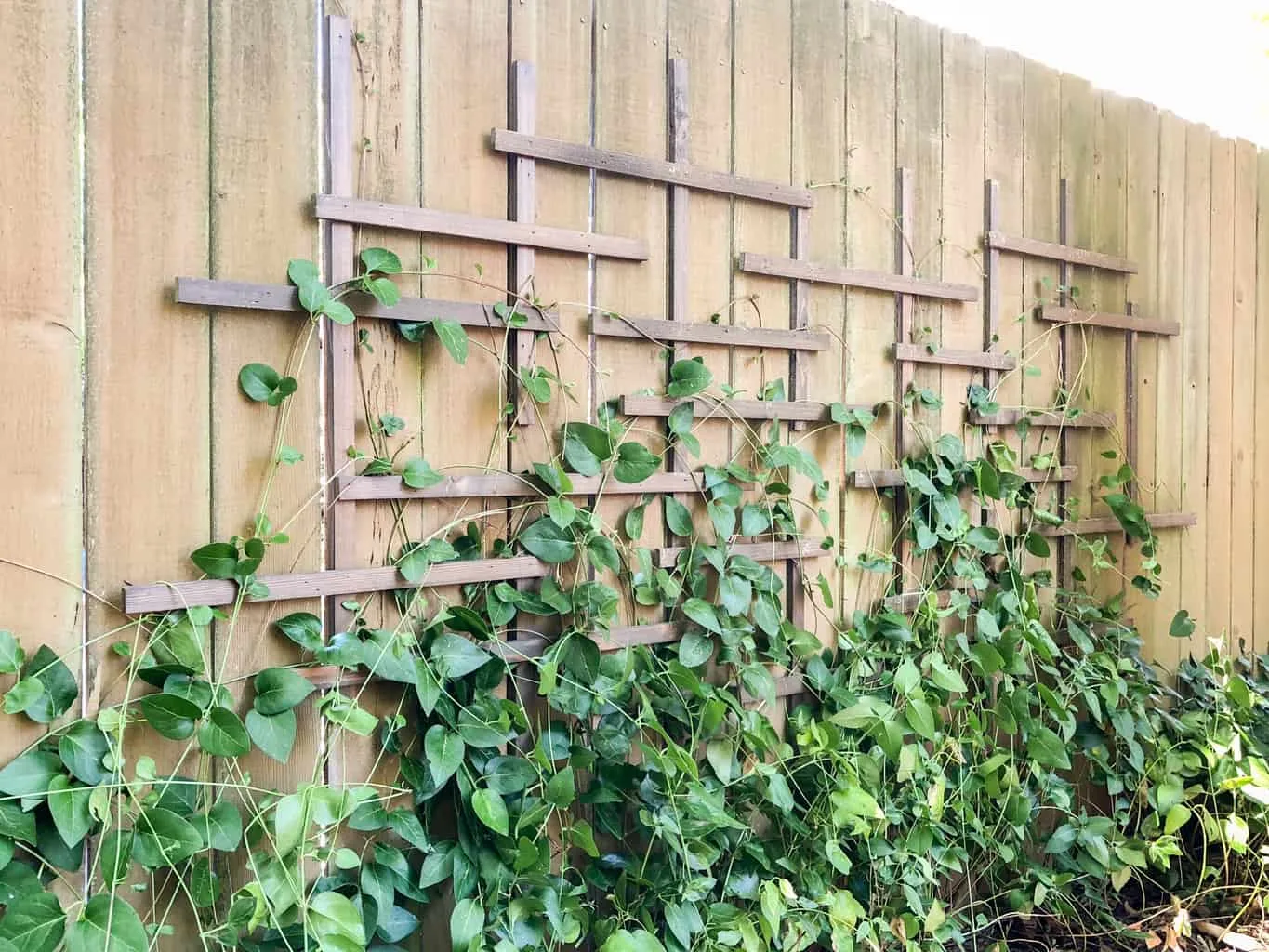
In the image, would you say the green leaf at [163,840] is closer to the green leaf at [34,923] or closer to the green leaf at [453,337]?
the green leaf at [34,923]

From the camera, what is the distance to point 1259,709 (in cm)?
248

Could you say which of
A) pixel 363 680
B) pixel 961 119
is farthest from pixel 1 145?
pixel 961 119

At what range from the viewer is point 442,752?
4.13 feet

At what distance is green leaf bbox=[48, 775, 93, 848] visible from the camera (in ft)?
3.41

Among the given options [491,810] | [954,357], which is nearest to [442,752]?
[491,810]

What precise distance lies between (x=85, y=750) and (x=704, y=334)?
1047 mm

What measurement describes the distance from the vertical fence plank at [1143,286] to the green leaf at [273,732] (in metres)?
1.99

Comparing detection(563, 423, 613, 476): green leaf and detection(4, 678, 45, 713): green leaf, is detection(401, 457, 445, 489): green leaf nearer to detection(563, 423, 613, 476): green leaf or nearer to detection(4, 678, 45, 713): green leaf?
detection(563, 423, 613, 476): green leaf


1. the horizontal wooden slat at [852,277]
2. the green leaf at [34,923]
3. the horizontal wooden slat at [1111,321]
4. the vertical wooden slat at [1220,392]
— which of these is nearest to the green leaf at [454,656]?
the green leaf at [34,923]

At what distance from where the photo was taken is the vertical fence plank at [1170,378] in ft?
8.04

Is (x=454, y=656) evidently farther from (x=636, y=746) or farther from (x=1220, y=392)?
(x=1220, y=392)

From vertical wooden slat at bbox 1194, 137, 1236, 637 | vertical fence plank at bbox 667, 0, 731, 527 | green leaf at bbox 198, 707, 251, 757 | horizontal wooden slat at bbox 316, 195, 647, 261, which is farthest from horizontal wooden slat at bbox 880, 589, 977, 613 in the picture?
green leaf at bbox 198, 707, 251, 757

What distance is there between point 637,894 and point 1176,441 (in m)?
1.86

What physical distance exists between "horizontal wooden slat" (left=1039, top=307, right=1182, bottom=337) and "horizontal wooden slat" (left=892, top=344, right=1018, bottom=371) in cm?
18
